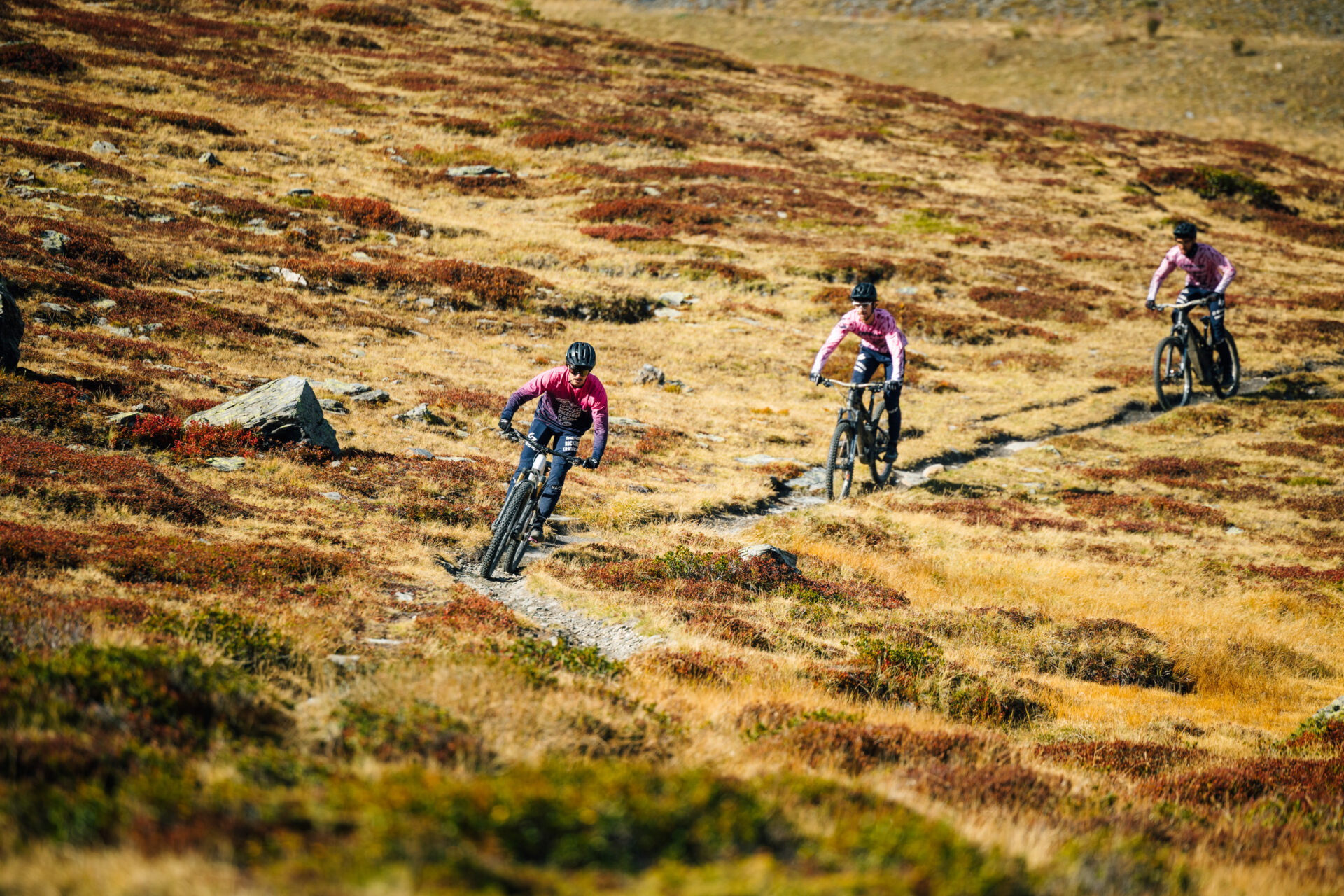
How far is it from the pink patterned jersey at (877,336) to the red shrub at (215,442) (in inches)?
379

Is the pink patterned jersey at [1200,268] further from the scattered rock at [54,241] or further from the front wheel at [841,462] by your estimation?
the scattered rock at [54,241]

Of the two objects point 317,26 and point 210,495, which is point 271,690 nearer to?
point 210,495

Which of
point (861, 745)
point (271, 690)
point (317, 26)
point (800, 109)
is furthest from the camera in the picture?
point (800, 109)

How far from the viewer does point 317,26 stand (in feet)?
174

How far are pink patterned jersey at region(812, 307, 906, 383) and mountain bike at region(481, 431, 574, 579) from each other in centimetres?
575

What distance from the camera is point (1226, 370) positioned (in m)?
22.3

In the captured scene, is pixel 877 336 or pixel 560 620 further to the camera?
pixel 877 336

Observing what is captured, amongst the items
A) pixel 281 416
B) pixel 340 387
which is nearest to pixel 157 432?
pixel 281 416

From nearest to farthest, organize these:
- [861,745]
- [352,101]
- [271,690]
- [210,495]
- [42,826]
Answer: [42,826] → [271,690] → [861,745] → [210,495] → [352,101]

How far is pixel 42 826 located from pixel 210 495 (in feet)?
28.1

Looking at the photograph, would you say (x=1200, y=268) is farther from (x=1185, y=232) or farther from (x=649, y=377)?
(x=649, y=377)

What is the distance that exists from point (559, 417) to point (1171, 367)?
18765 mm

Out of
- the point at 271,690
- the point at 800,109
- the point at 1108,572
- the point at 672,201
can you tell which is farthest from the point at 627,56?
the point at 271,690

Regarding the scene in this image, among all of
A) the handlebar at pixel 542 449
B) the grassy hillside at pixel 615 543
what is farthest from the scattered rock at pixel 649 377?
the handlebar at pixel 542 449
